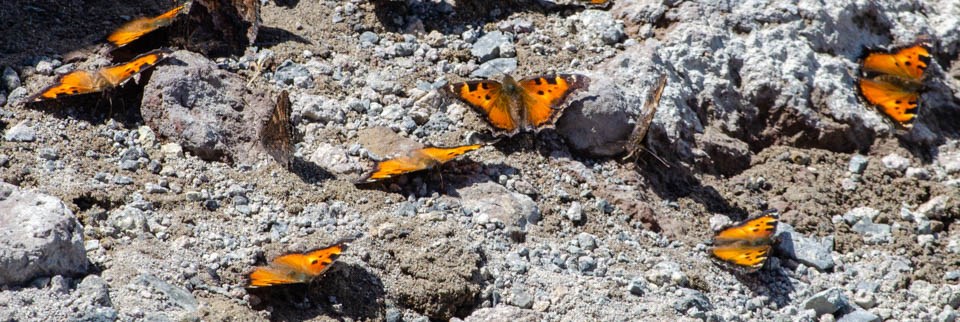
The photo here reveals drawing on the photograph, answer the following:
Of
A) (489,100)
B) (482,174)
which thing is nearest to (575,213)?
(482,174)

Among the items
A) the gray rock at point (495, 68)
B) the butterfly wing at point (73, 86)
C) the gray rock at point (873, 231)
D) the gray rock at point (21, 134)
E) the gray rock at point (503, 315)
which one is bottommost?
the gray rock at point (873, 231)

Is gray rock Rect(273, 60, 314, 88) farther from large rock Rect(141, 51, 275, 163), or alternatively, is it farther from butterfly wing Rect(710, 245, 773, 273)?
butterfly wing Rect(710, 245, 773, 273)

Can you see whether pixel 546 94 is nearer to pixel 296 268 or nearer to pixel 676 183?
pixel 676 183

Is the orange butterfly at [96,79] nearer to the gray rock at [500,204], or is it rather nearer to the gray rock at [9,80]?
the gray rock at [9,80]

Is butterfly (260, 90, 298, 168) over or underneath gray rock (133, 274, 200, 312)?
over

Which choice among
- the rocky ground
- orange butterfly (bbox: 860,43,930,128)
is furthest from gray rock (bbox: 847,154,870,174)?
orange butterfly (bbox: 860,43,930,128)

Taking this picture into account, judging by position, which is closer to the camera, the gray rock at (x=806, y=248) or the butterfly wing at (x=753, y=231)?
the butterfly wing at (x=753, y=231)

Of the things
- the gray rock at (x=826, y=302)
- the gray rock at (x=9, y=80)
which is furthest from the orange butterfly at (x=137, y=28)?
the gray rock at (x=826, y=302)
